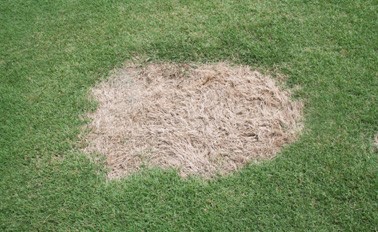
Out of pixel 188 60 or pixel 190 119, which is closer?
pixel 190 119

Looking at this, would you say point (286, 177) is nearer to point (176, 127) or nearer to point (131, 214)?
point (176, 127)

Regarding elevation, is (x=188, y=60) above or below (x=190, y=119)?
above

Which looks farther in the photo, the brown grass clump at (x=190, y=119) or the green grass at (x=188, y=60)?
the brown grass clump at (x=190, y=119)

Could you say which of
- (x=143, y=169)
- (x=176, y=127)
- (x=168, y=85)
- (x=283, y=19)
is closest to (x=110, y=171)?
(x=143, y=169)
